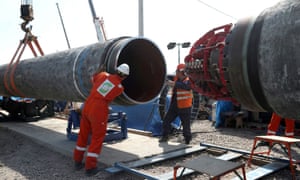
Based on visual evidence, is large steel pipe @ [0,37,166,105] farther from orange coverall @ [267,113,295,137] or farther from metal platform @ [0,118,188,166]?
orange coverall @ [267,113,295,137]

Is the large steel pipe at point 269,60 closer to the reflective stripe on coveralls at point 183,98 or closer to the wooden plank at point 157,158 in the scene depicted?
the wooden plank at point 157,158

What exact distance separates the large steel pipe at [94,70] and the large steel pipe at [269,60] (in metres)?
2.29

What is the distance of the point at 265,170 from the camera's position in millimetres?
3842

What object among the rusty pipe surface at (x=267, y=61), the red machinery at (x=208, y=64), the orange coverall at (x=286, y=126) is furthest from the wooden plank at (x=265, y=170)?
the rusty pipe surface at (x=267, y=61)

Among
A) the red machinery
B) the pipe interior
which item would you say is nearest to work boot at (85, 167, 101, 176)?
the pipe interior

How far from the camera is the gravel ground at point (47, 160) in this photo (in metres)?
4.04

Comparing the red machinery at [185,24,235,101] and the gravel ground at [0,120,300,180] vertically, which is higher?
the red machinery at [185,24,235,101]

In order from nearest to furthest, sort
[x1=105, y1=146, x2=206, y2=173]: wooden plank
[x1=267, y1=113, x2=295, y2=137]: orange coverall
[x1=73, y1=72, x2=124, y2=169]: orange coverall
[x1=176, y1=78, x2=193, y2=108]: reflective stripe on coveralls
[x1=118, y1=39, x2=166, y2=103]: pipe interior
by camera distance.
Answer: [x1=73, y1=72, x2=124, y2=169]: orange coverall → [x1=105, y1=146, x2=206, y2=173]: wooden plank → [x1=118, y1=39, x2=166, y2=103]: pipe interior → [x1=267, y1=113, x2=295, y2=137]: orange coverall → [x1=176, y1=78, x2=193, y2=108]: reflective stripe on coveralls

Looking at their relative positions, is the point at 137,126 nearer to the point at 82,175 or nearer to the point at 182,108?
the point at 182,108

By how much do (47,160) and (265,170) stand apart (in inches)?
129

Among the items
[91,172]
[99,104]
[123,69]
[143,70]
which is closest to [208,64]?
[123,69]

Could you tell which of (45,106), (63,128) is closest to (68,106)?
(45,106)

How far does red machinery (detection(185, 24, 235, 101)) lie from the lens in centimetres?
228

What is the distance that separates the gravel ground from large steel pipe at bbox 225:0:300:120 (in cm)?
241
